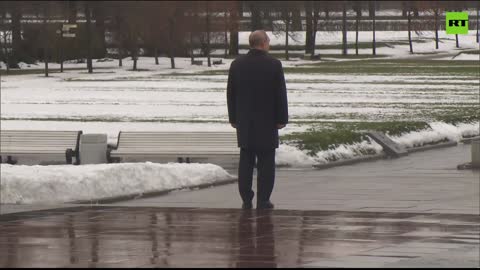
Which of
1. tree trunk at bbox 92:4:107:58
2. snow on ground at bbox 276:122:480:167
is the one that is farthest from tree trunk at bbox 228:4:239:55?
snow on ground at bbox 276:122:480:167

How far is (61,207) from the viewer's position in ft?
45.9

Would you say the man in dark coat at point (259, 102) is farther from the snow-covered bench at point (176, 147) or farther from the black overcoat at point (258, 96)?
the snow-covered bench at point (176, 147)

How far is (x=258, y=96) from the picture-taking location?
13.2m

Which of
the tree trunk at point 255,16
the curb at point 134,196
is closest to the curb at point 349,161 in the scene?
the curb at point 134,196

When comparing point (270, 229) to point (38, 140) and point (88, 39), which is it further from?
point (88, 39)

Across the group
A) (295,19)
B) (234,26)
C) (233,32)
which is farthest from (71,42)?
(295,19)

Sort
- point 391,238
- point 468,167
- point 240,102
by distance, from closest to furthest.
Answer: point 391,238 < point 240,102 < point 468,167

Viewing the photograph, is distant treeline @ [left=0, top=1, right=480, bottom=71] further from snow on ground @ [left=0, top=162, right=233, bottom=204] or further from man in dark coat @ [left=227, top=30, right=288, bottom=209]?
man in dark coat @ [left=227, top=30, right=288, bottom=209]

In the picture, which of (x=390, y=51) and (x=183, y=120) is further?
(x=390, y=51)

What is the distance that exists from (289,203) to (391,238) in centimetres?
382

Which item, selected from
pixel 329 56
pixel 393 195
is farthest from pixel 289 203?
pixel 329 56

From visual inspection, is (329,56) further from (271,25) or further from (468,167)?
(468,167)

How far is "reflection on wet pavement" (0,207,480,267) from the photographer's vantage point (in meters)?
9.59

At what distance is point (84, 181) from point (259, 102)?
2.91m
